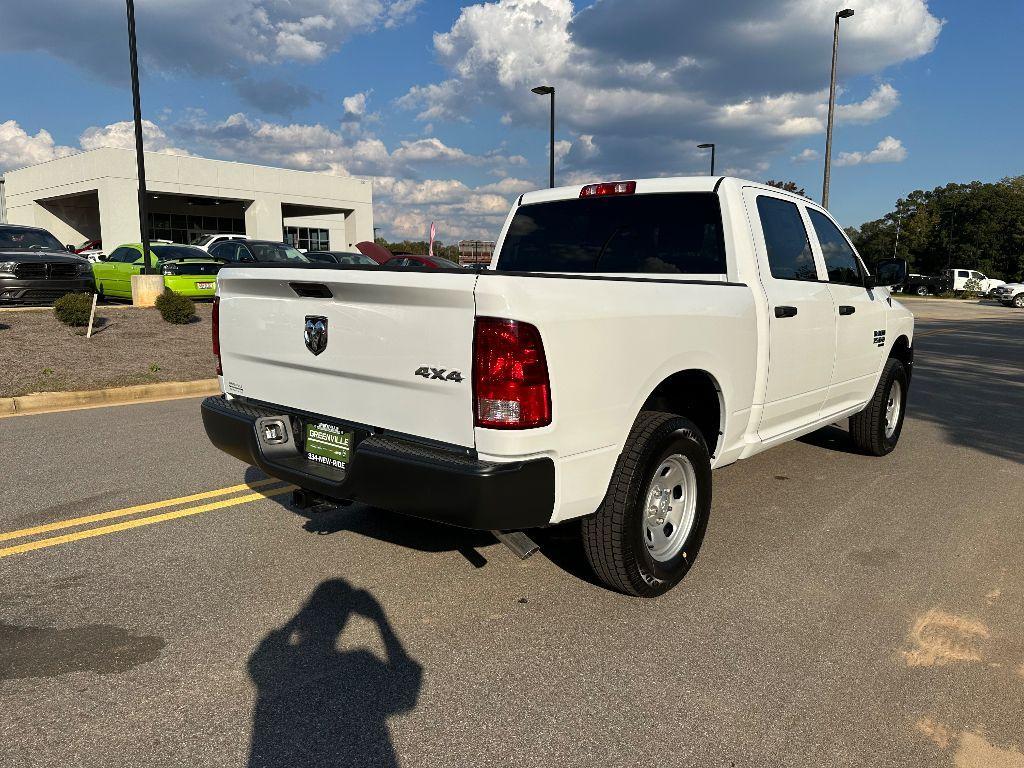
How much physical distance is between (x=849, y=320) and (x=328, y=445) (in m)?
3.69

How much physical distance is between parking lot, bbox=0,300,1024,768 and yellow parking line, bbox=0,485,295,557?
0.07 ft

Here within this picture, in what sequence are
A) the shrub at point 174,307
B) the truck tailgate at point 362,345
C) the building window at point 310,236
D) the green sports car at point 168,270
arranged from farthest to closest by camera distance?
1. the building window at point 310,236
2. the green sports car at point 168,270
3. the shrub at point 174,307
4. the truck tailgate at point 362,345

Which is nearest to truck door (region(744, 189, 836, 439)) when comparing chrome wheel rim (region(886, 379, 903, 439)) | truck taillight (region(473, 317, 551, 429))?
chrome wheel rim (region(886, 379, 903, 439))

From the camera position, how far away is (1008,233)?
2997 inches

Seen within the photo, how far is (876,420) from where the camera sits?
229 inches

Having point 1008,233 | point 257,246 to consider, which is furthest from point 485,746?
point 1008,233

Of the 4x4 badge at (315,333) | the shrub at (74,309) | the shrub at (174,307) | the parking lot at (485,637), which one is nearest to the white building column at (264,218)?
the shrub at (174,307)

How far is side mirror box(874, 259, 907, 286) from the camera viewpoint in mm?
5465

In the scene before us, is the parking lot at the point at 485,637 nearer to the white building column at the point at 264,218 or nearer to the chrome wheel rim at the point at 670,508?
the chrome wheel rim at the point at 670,508

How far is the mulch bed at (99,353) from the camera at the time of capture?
8.88m

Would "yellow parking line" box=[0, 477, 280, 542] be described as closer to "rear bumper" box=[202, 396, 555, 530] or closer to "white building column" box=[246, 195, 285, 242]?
"rear bumper" box=[202, 396, 555, 530]

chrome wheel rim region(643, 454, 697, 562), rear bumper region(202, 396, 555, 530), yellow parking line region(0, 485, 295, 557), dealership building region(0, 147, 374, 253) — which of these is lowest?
yellow parking line region(0, 485, 295, 557)

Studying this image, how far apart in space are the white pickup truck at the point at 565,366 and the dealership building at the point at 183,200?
37544 millimetres

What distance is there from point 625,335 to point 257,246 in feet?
57.7
